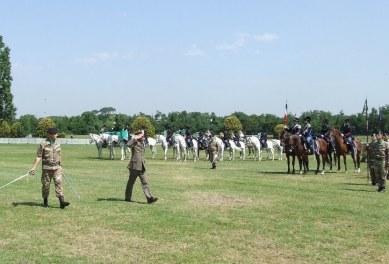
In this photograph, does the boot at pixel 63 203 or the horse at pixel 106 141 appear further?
the horse at pixel 106 141

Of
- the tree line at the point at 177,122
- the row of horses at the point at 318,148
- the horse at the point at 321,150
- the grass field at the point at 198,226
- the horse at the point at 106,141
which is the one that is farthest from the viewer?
the tree line at the point at 177,122

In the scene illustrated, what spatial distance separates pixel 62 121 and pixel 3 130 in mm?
47941

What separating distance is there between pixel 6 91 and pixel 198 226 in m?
84.8

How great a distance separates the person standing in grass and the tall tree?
80.1 meters

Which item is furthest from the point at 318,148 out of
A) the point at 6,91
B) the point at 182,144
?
the point at 6,91

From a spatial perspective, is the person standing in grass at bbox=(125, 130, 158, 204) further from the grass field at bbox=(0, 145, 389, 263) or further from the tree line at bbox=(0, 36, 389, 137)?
the tree line at bbox=(0, 36, 389, 137)

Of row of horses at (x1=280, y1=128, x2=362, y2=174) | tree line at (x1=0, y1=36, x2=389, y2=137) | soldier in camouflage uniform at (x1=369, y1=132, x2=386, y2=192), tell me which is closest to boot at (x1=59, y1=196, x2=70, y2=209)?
soldier in camouflage uniform at (x1=369, y1=132, x2=386, y2=192)

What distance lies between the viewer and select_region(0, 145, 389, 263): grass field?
11.2 m

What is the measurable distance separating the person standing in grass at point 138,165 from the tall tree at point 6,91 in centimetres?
8007

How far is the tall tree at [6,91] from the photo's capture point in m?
92.8

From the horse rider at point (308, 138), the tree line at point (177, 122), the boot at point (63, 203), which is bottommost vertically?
the boot at point (63, 203)

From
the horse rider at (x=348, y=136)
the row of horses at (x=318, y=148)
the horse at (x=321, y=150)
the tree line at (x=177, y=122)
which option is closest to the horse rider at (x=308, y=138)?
the row of horses at (x=318, y=148)

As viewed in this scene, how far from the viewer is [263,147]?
51.8m

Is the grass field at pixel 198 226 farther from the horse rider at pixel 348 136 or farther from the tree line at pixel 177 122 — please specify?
the tree line at pixel 177 122
